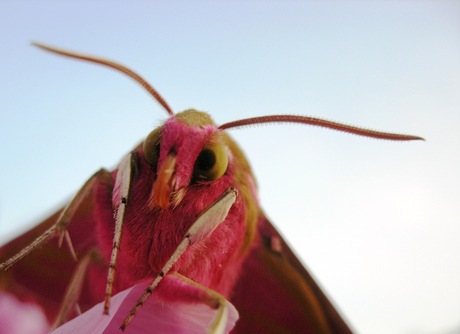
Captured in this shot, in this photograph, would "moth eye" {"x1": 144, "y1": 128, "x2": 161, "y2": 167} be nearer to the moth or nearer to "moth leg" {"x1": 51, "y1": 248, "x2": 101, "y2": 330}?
the moth

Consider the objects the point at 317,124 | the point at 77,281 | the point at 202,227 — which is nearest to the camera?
the point at 202,227

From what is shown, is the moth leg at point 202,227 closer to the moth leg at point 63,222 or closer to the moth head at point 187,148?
the moth head at point 187,148

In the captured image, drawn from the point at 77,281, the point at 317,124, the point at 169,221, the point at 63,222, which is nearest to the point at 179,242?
the point at 169,221

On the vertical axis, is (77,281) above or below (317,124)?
below

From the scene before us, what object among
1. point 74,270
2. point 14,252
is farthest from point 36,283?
point 14,252

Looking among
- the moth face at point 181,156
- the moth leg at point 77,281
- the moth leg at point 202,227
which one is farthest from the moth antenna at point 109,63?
the moth leg at point 77,281

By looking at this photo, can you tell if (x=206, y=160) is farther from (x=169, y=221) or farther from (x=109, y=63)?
(x=109, y=63)

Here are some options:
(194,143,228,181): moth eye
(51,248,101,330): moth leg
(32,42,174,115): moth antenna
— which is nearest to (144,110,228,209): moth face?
(194,143,228,181): moth eye
